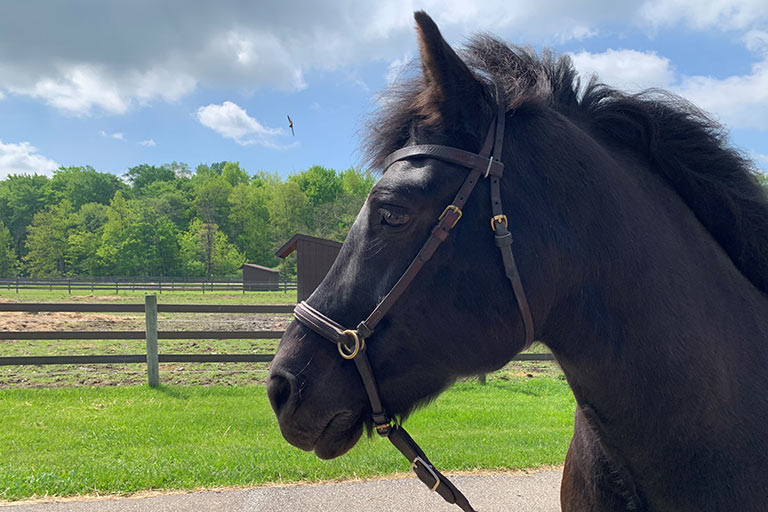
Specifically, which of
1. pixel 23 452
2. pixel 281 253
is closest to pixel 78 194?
pixel 281 253

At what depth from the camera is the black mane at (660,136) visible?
1.78 m

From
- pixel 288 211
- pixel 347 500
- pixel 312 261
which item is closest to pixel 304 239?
pixel 312 261

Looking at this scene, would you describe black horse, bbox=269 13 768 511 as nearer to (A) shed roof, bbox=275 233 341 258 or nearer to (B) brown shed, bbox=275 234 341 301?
(A) shed roof, bbox=275 233 341 258

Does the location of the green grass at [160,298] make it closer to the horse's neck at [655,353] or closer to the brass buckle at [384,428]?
the brass buckle at [384,428]

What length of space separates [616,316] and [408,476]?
3943 mm

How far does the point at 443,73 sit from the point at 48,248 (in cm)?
7662

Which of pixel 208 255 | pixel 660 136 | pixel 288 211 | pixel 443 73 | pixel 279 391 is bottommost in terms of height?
pixel 208 255

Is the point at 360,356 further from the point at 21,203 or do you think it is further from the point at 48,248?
the point at 21,203

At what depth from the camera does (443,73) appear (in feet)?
5.25

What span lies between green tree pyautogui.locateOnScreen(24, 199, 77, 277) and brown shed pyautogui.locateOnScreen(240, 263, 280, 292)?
1281 inches

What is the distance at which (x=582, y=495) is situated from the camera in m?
1.93

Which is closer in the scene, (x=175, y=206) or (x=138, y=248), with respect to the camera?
(x=138, y=248)

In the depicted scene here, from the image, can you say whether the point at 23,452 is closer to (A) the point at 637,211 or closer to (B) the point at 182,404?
(B) the point at 182,404

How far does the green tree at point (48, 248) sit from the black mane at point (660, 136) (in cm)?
7522
